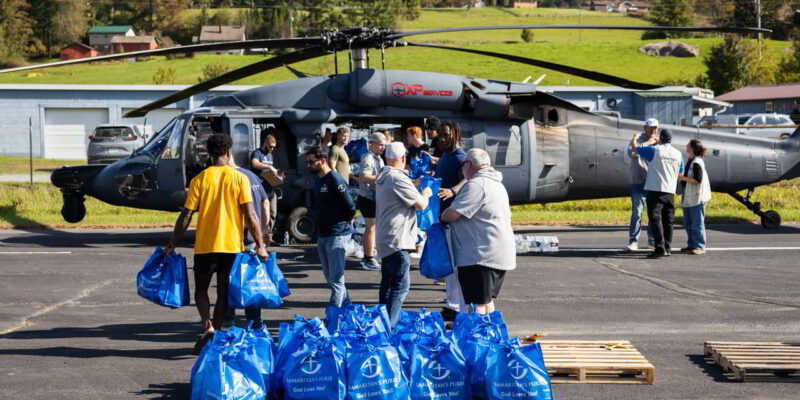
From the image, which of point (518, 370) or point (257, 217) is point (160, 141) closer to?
point (257, 217)

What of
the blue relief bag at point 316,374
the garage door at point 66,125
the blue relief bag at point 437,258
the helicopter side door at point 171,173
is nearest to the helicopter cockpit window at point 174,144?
the helicopter side door at point 171,173

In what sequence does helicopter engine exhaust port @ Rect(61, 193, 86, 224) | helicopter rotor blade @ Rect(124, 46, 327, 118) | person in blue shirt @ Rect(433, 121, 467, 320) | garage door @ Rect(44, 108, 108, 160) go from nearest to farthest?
person in blue shirt @ Rect(433, 121, 467, 320)
helicopter rotor blade @ Rect(124, 46, 327, 118)
helicopter engine exhaust port @ Rect(61, 193, 86, 224)
garage door @ Rect(44, 108, 108, 160)

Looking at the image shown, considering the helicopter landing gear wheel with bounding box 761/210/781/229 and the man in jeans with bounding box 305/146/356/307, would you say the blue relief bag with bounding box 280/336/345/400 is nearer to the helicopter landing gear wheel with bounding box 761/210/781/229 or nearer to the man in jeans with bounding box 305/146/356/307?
the man in jeans with bounding box 305/146/356/307

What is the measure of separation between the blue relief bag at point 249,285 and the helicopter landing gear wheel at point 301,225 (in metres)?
7.62

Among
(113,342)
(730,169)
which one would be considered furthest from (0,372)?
(730,169)

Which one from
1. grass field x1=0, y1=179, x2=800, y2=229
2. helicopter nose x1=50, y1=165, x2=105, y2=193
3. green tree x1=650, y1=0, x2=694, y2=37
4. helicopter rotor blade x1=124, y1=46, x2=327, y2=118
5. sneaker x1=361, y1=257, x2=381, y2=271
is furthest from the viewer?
green tree x1=650, y1=0, x2=694, y2=37

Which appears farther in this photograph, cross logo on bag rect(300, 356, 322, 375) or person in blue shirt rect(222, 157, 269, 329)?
person in blue shirt rect(222, 157, 269, 329)

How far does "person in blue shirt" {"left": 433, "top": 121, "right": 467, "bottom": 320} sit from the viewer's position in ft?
30.5

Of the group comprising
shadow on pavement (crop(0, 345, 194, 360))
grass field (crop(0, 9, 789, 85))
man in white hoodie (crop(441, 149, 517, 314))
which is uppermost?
grass field (crop(0, 9, 789, 85))

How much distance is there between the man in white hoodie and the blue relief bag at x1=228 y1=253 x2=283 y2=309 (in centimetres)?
157

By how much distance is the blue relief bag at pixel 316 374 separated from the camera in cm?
614

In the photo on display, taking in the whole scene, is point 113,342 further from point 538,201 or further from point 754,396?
point 538,201

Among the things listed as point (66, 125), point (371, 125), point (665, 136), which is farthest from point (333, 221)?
point (66, 125)

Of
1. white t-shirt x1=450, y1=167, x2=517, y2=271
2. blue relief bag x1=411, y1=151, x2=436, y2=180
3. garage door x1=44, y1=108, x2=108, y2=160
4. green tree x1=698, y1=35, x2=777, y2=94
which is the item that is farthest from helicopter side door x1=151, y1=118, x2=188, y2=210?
green tree x1=698, y1=35, x2=777, y2=94
